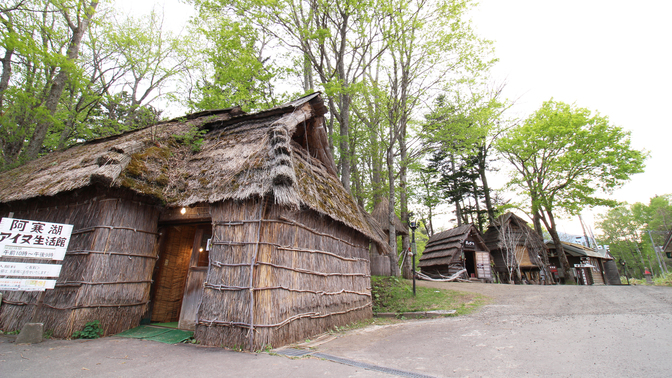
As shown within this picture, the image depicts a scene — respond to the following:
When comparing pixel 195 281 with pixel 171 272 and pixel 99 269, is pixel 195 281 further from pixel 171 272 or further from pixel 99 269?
pixel 99 269

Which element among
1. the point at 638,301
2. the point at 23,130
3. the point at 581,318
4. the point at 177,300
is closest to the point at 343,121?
the point at 177,300

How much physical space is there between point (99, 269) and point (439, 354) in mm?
6281

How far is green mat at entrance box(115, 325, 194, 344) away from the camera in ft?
17.2

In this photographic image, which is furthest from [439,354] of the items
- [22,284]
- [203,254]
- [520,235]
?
[520,235]

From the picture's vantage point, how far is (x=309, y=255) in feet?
20.3

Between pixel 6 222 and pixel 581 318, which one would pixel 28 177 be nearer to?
pixel 6 222

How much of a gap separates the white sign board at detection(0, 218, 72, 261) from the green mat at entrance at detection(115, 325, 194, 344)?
195 centimetres

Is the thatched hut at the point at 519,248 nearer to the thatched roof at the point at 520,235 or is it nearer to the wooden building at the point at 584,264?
the thatched roof at the point at 520,235

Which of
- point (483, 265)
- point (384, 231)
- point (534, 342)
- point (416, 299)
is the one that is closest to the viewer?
point (534, 342)

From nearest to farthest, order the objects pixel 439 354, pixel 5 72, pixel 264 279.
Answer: pixel 439 354 < pixel 264 279 < pixel 5 72

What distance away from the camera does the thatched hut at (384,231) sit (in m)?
13.0

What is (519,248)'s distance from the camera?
19.4 m

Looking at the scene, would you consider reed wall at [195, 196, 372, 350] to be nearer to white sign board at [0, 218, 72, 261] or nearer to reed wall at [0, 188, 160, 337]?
reed wall at [0, 188, 160, 337]

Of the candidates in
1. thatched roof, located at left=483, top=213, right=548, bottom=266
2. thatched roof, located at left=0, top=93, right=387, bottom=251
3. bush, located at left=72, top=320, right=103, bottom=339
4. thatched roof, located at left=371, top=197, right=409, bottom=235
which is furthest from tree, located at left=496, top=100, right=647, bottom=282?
bush, located at left=72, top=320, right=103, bottom=339
